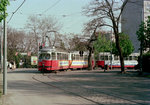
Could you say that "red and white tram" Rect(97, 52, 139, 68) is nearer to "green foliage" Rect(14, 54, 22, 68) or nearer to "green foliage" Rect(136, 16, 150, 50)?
"green foliage" Rect(14, 54, 22, 68)

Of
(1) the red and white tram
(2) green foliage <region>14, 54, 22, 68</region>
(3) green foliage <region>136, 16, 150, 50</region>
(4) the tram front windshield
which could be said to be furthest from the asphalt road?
(2) green foliage <region>14, 54, 22, 68</region>

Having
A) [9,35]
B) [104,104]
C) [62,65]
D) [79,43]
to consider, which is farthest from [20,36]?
[104,104]

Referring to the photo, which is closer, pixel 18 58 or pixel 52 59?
pixel 52 59

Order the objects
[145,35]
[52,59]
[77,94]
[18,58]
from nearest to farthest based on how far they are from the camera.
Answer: [77,94] < [145,35] < [52,59] < [18,58]

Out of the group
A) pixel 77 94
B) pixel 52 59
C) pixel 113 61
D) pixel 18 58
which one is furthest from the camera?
pixel 18 58

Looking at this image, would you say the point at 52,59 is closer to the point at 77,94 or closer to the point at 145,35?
the point at 145,35

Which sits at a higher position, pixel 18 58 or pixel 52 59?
pixel 18 58

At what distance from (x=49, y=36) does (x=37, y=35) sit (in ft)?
8.45

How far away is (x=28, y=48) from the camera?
233ft

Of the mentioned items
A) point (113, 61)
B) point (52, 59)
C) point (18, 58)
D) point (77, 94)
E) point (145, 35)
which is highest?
point (145, 35)

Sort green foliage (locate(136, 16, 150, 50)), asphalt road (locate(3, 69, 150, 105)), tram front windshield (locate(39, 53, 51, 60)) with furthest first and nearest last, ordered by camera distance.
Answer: tram front windshield (locate(39, 53, 51, 60))
green foliage (locate(136, 16, 150, 50))
asphalt road (locate(3, 69, 150, 105))

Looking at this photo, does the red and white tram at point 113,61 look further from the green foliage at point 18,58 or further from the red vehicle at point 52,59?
the green foliage at point 18,58

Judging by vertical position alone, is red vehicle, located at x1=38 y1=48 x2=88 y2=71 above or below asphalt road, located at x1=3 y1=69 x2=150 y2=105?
above

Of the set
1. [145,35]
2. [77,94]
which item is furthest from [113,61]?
[77,94]
